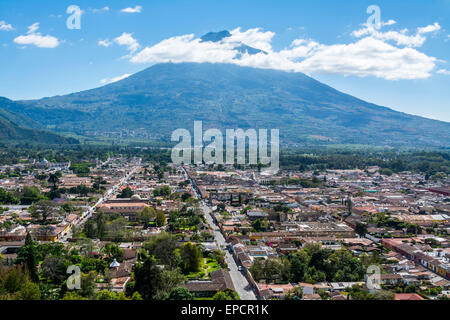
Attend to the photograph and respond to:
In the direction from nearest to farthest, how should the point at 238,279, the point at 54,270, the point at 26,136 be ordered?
the point at 54,270, the point at 238,279, the point at 26,136

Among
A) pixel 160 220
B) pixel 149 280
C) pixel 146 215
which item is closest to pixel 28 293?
pixel 149 280

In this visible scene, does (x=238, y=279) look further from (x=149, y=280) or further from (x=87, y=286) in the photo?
(x=87, y=286)

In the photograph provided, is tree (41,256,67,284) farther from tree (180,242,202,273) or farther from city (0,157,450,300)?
tree (180,242,202,273)

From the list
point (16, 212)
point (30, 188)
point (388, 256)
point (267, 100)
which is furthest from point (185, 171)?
point (267, 100)

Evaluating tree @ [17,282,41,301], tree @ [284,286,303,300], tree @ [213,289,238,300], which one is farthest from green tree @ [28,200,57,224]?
tree @ [284,286,303,300]

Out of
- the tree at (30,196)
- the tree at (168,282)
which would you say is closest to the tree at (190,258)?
the tree at (168,282)

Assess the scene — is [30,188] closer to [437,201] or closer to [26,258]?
[26,258]
